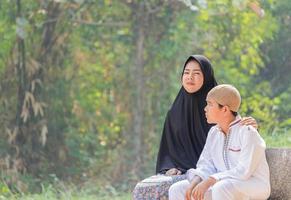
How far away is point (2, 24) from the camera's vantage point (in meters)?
9.15

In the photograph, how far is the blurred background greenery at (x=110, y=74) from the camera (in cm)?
911

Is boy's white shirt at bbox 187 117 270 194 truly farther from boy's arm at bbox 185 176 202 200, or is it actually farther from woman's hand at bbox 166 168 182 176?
woman's hand at bbox 166 168 182 176

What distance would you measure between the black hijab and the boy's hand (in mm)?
468

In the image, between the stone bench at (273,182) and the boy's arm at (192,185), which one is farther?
the stone bench at (273,182)

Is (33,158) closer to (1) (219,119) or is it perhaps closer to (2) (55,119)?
(2) (55,119)

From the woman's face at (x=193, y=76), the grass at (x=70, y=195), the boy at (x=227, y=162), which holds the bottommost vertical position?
the grass at (x=70, y=195)

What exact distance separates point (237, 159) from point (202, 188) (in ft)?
Result: 0.71

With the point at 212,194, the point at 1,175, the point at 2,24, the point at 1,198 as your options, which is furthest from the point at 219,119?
the point at 2,24

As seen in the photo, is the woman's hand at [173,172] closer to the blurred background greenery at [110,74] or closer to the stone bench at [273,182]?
the stone bench at [273,182]

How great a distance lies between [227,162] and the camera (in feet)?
12.8

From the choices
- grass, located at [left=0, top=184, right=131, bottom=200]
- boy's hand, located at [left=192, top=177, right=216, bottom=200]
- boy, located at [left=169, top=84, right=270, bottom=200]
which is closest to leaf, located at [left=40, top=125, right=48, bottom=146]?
grass, located at [left=0, top=184, right=131, bottom=200]

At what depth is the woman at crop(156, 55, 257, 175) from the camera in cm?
427

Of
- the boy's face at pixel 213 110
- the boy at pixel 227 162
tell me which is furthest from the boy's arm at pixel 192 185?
the boy's face at pixel 213 110

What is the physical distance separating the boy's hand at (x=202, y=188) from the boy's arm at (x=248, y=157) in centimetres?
7
